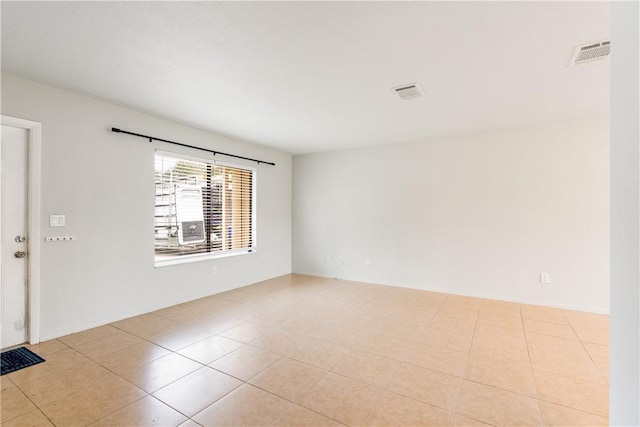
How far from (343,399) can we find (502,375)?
1349 millimetres

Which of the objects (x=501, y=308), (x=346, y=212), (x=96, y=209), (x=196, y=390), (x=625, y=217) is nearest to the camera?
(x=625, y=217)

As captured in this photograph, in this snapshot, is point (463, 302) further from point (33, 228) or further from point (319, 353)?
point (33, 228)

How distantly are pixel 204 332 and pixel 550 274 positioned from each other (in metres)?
4.63

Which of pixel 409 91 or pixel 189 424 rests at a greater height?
pixel 409 91

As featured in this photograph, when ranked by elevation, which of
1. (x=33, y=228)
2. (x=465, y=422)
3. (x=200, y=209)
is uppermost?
(x=200, y=209)

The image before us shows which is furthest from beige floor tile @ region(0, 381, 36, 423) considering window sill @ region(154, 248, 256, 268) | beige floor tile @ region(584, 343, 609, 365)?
beige floor tile @ region(584, 343, 609, 365)

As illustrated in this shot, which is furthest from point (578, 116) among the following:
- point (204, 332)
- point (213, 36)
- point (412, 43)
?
point (204, 332)

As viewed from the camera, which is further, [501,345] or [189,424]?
[501,345]

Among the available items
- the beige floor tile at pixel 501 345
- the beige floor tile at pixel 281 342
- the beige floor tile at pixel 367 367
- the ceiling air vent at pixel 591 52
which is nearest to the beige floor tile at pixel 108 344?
the beige floor tile at pixel 281 342

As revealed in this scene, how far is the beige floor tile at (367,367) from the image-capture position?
2.32m

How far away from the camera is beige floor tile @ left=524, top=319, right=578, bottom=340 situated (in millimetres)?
3172

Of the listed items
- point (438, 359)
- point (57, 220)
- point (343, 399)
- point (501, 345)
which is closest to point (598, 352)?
point (501, 345)

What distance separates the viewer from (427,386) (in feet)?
7.34

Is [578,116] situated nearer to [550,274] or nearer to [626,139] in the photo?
[550,274]
